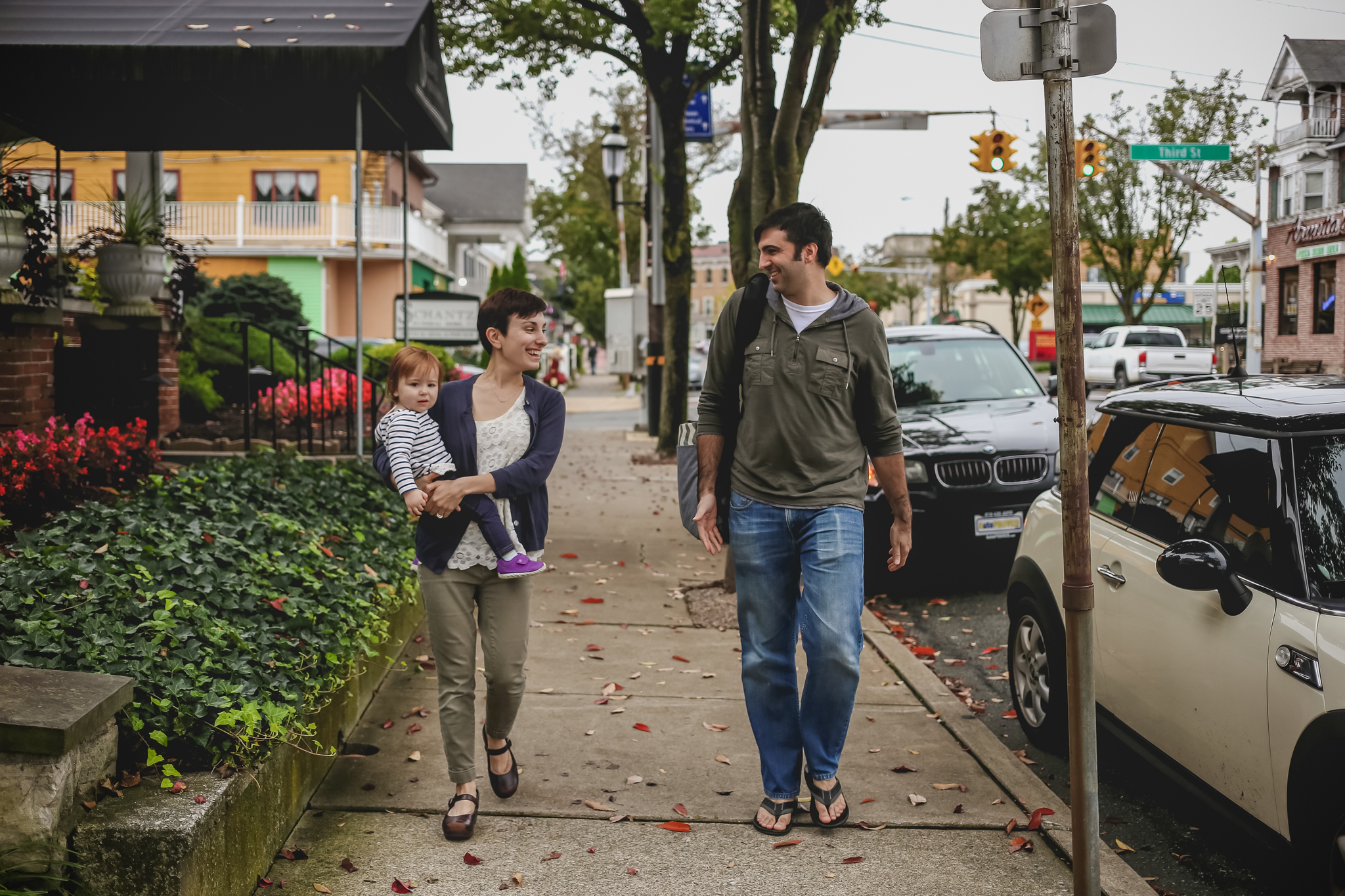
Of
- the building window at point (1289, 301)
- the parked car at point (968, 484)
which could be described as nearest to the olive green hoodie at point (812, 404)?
the parked car at point (968, 484)

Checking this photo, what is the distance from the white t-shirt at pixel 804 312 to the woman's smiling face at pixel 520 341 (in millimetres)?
874

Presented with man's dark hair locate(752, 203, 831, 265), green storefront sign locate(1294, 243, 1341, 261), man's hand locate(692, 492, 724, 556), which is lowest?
man's hand locate(692, 492, 724, 556)

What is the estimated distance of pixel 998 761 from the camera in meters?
4.92

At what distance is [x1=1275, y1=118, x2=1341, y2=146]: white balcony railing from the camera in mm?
39219

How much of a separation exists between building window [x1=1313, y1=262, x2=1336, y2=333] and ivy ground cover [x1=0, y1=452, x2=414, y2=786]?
38415 millimetres

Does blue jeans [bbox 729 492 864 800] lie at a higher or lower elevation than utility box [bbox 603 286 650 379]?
lower

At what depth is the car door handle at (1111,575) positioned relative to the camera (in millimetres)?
4438

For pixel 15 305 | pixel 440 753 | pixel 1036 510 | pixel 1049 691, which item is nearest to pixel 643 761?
pixel 440 753

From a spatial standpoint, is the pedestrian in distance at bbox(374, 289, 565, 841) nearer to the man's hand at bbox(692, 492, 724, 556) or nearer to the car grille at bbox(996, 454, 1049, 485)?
the man's hand at bbox(692, 492, 724, 556)

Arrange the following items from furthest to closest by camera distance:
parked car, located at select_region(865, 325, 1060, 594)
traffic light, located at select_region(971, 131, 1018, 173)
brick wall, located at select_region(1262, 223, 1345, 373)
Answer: brick wall, located at select_region(1262, 223, 1345, 373)
traffic light, located at select_region(971, 131, 1018, 173)
parked car, located at select_region(865, 325, 1060, 594)

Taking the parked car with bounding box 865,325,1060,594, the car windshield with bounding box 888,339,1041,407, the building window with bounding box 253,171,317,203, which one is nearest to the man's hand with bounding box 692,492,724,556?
the parked car with bounding box 865,325,1060,594

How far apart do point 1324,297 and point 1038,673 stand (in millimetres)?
39140

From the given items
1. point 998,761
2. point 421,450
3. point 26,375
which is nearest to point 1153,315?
point 26,375

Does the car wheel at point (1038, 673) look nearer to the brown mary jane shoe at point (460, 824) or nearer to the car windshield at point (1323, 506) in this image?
the car windshield at point (1323, 506)
